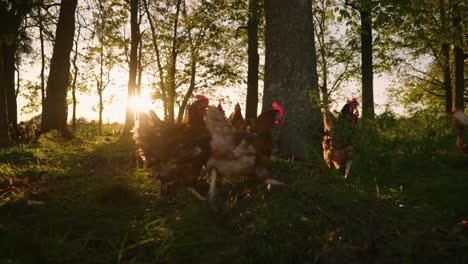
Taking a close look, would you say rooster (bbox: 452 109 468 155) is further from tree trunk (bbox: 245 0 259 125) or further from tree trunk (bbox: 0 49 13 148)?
tree trunk (bbox: 0 49 13 148)

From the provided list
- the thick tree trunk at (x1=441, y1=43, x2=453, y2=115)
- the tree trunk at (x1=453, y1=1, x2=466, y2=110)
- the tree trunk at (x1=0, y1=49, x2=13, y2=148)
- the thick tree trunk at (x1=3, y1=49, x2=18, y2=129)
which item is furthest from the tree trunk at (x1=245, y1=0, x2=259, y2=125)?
the thick tree trunk at (x1=441, y1=43, x2=453, y2=115)

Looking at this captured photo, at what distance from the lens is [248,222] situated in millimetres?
3242

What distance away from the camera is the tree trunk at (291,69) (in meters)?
6.40

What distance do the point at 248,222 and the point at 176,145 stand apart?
1.39m

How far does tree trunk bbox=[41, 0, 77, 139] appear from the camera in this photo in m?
12.8

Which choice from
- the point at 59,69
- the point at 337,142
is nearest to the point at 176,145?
the point at 337,142

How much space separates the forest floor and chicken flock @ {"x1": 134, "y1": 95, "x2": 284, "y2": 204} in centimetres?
33

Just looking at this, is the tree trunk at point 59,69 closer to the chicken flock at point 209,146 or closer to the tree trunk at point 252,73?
the tree trunk at point 252,73

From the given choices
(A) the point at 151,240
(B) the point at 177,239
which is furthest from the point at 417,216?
(A) the point at 151,240

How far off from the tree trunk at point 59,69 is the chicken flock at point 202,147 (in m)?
10.4

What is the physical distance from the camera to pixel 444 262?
8.15ft

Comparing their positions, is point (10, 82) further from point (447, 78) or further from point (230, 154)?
point (447, 78)

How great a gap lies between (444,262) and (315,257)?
0.96 meters

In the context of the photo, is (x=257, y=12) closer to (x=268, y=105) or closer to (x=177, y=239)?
(x=268, y=105)
